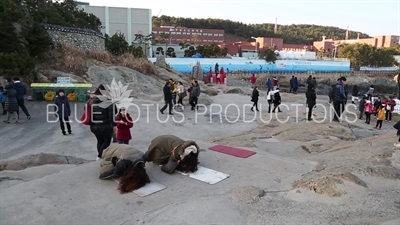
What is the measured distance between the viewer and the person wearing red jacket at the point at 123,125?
23.2 feet

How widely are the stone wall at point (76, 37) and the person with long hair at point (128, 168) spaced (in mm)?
18943

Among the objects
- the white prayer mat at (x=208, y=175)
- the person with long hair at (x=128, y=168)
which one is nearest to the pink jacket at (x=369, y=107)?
the white prayer mat at (x=208, y=175)

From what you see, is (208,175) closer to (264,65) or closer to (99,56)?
(99,56)

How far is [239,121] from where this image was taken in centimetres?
1429

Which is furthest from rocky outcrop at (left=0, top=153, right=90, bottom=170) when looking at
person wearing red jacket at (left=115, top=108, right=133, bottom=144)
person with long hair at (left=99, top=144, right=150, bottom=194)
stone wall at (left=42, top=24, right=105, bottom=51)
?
stone wall at (left=42, top=24, right=105, bottom=51)

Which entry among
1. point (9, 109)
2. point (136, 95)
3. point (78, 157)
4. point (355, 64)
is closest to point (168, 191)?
point (78, 157)

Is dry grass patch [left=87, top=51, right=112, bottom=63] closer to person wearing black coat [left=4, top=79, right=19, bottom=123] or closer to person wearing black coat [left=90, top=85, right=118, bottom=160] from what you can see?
person wearing black coat [left=4, top=79, right=19, bottom=123]

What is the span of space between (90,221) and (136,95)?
1402 cm

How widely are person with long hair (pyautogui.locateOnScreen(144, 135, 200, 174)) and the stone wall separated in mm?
18445

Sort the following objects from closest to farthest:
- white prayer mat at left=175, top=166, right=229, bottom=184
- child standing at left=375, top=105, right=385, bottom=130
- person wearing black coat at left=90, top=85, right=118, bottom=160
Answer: white prayer mat at left=175, top=166, right=229, bottom=184 < person wearing black coat at left=90, top=85, right=118, bottom=160 < child standing at left=375, top=105, right=385, bottom=130

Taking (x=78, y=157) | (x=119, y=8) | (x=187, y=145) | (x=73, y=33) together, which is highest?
(x=119, y=8)

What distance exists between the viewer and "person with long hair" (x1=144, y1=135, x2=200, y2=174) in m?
5.95

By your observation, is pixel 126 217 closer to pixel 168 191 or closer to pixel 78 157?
pixel 168 191

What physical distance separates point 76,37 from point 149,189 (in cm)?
2140
